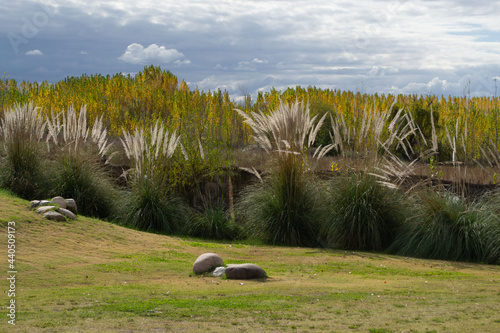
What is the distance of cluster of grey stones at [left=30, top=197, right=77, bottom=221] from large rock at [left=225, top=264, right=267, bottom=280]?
4615mm

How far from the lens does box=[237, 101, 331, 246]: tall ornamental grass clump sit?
10.1m

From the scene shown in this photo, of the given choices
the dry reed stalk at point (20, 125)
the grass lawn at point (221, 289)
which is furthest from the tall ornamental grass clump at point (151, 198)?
the dry reed stalk at point (20, 125)

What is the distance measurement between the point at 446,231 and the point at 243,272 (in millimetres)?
4035

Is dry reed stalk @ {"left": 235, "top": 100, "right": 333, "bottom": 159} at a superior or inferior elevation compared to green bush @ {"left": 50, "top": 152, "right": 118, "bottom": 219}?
superior

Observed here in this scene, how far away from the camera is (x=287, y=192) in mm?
10141

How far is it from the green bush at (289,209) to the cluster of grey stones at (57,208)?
3.68 m

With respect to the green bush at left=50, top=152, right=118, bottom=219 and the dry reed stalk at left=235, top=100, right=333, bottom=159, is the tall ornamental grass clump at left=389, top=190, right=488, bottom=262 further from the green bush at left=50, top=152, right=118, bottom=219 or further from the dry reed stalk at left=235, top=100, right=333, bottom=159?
the green bush at left=50, top=152, right=118, bottom=219

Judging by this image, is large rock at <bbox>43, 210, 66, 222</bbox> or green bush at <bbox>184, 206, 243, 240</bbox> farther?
green bush at <bbox>184, 206, 243, 240</bbox>

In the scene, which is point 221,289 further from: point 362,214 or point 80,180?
point 80,180

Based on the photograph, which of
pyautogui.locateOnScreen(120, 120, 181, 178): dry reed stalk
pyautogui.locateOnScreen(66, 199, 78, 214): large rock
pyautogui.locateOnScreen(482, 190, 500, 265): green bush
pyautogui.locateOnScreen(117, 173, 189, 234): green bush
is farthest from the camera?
pyautogui.locateOnScreen(120, 120, 181, 178): dry reed stalk

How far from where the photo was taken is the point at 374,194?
32.1 feet

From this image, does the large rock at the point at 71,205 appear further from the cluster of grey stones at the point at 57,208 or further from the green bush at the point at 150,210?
the green bush at the point at 150,210

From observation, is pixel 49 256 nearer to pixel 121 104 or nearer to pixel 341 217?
pixel 341 217

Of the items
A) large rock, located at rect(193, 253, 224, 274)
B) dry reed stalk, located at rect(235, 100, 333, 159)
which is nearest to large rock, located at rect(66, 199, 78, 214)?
dry reed stalk, located at rect(235, 100, 333, 159)
